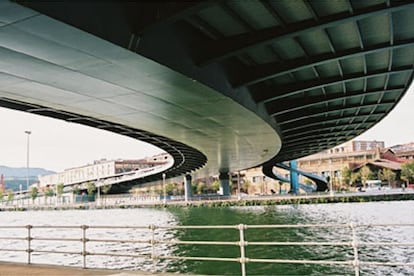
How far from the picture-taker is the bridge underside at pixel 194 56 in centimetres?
1288

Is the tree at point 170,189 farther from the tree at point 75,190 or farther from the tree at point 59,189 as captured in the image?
the tree at point 59,189

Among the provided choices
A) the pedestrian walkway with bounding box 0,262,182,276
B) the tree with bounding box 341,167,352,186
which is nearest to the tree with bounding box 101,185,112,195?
the tree with bounding box 341,167,352,186

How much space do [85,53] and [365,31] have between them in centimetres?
1067

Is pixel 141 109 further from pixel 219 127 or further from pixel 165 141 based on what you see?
pixel 165 141

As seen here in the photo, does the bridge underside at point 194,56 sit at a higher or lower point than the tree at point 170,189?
higher

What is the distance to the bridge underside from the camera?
12883 millimetres

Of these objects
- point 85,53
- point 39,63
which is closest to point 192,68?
point 85,53

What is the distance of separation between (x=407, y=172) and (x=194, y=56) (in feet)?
466

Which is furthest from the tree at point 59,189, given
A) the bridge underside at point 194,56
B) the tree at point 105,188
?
the bridge underside at point 194,56

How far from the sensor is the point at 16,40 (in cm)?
1329

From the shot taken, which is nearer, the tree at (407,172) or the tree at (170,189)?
the tree at (407,172)

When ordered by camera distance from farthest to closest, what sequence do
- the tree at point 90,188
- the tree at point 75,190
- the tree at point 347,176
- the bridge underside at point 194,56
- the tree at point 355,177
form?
the tree at point 75,190
the tree at point 90,188
the tree at point 347,176
the tree at point 355,177
the bridge underside at point 194,56

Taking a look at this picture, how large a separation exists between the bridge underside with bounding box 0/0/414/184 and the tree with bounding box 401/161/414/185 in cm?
12312

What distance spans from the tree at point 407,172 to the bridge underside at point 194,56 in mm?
123120
